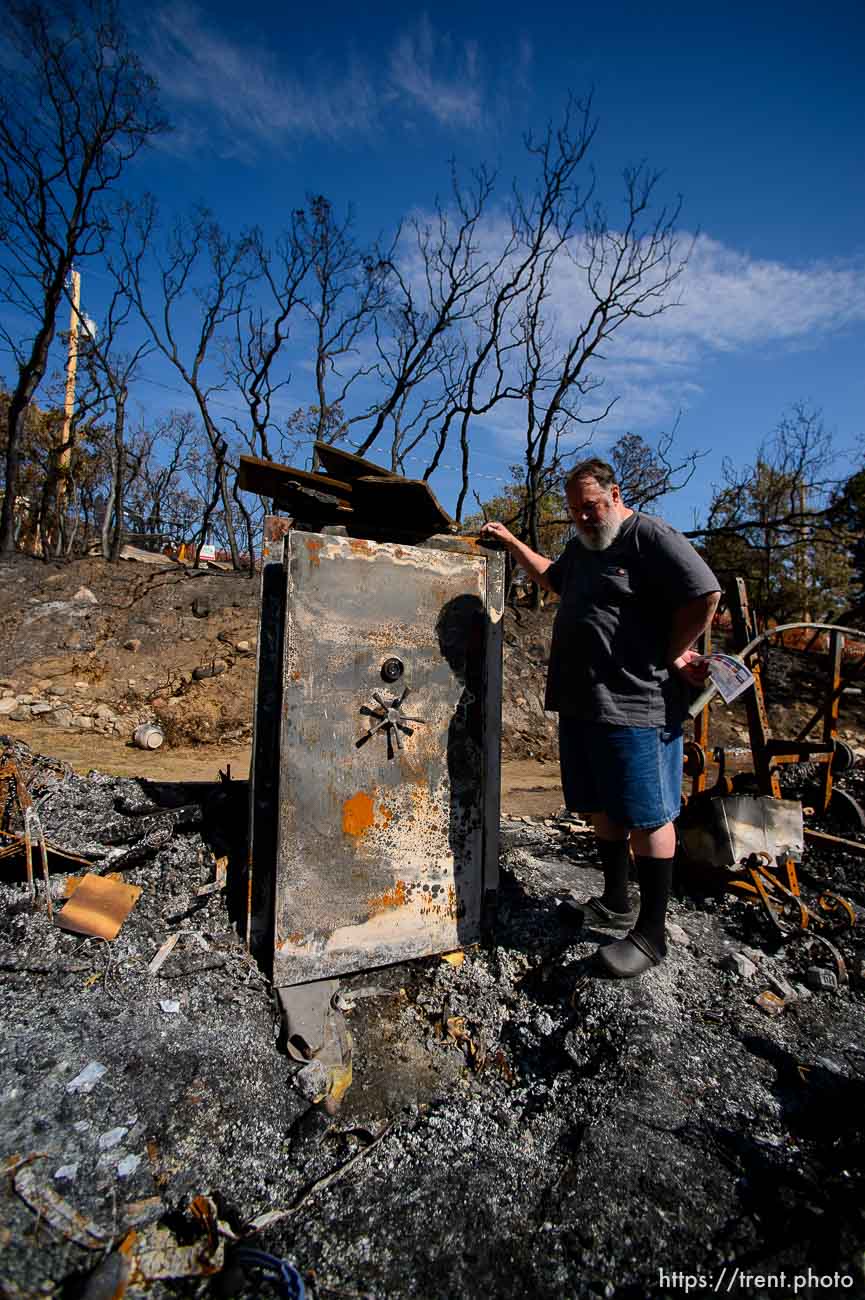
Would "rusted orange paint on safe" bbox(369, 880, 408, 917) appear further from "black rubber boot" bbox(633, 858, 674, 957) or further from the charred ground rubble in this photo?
"black rubber boot" bbox(633, 858, 674, 957)

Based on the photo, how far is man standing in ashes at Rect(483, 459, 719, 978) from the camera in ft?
8.53

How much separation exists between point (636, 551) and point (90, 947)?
274 centimetres

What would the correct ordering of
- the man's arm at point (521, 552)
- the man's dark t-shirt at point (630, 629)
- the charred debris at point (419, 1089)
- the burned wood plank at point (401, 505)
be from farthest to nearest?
the man's arm at point (521, 552)
the burned wood plank at point (401, 505)
the man's dark t-shirt at point (630, 629)
the charred debris at point (419, 1089)

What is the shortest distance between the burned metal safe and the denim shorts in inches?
23.9

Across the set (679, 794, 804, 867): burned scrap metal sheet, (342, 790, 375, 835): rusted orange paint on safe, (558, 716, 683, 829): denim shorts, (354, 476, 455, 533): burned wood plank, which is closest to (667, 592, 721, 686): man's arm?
(558, 716, 683, 829): denim shorts

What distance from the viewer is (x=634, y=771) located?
A: 8.57ft

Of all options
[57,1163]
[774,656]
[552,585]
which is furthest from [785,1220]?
[774,656]

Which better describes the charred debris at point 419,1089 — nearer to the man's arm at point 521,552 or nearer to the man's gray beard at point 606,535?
the man's arm at point 521,552

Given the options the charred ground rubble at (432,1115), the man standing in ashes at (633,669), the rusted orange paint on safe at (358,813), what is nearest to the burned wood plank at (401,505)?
the man standing in ashes at (633,669)

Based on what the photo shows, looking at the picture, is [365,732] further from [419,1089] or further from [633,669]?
[419,1089]

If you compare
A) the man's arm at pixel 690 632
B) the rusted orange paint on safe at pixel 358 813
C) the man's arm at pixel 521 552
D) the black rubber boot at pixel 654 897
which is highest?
the man's arm at pixel 521 552

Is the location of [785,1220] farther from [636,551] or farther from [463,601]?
[463,601]

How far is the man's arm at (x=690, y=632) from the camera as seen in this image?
2489mm

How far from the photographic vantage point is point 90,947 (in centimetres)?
270
